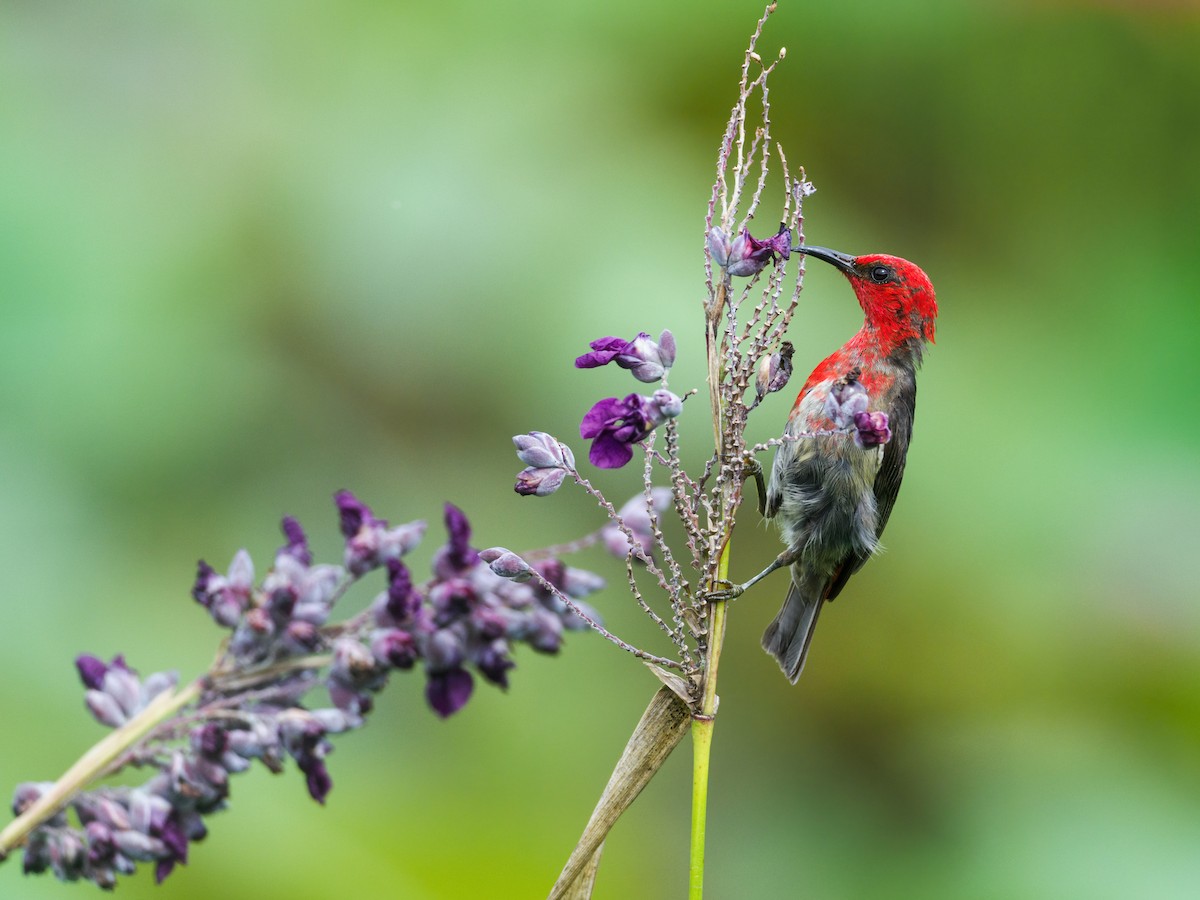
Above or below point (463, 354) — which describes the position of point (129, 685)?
below

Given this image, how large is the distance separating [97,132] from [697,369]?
1.39m

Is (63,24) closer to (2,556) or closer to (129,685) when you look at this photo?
(2,556)

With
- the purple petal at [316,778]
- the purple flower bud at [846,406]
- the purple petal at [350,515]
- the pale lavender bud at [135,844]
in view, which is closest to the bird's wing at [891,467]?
the purple flower bud at [846,406]

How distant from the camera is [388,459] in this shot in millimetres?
2363

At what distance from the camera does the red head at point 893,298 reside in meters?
1.24

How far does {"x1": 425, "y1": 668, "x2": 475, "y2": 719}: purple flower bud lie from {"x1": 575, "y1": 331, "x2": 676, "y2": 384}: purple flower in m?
0.29

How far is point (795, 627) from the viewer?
1.44 metres

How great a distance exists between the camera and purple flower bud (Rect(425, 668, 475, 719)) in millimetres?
853

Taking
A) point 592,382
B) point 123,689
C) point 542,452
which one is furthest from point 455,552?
point 592,382

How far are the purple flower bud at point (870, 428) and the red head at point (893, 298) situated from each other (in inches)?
19.8

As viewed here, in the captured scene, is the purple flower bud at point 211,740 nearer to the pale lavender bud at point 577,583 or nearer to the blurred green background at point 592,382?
the pale lavender bud at point 577,583

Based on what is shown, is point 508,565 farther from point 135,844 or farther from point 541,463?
point 135,844

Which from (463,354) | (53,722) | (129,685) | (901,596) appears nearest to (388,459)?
(463,354)

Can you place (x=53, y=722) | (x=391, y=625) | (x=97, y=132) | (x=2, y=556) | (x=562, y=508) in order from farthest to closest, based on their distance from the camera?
1. (x=97, y=132)
2. (x=562, y=508)
3. (x=2, y=556)
4. (x=53, y=722)
5. (x=391, y=625)
